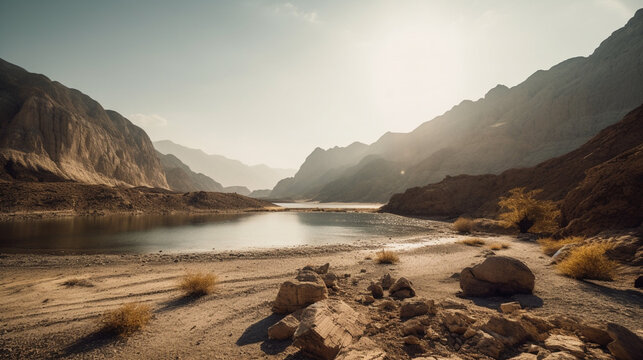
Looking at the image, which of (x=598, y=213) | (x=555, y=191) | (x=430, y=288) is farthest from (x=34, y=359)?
(x=555, y=191)

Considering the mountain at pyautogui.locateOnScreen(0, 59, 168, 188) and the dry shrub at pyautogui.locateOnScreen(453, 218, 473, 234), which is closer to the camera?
the dry shrub at pyautogui.locateOnScreen(453, 218, 473, 234)

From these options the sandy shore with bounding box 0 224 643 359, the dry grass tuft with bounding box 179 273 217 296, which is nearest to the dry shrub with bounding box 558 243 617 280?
the sandy shore with bounding box 0 224 643 359

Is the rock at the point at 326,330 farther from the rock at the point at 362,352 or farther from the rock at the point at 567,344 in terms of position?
the rock at the point at 567,344

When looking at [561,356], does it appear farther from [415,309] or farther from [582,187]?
[582,187]

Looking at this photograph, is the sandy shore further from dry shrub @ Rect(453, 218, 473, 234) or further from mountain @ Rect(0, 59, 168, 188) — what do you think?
mountain @ Rect(0, 59, 168, 188)

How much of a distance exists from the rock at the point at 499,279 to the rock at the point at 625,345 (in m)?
3.79

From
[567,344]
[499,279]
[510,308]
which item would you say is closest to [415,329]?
[567,344]

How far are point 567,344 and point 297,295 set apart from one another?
217 inches

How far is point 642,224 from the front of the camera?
10742 millimetres

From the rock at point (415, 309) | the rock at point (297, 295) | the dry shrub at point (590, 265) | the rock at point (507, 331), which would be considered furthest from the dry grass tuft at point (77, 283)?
the dry shrub at point (590, 265)

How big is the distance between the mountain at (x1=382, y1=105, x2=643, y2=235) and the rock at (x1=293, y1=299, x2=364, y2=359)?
15015 mm

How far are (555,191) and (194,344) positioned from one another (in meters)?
39.6

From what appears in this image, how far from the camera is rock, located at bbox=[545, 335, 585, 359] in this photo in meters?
4.08

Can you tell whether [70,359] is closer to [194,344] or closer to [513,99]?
[194,344]
